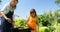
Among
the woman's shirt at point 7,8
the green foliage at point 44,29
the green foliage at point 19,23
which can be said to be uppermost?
the woman's shirt at point 7,8

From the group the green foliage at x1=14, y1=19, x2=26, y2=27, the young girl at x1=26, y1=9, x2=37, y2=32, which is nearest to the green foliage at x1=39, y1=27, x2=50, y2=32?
the young girl at x1=26, y1=9, x2=37, y2=32

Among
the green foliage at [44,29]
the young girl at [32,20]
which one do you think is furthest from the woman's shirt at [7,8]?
the green foliage at [44,29]

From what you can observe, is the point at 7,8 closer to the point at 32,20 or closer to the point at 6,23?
the point at 6,23

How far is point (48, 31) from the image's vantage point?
2676 mm

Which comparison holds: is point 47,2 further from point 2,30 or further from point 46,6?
point 2,30

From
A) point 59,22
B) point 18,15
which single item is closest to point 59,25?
point 59,22

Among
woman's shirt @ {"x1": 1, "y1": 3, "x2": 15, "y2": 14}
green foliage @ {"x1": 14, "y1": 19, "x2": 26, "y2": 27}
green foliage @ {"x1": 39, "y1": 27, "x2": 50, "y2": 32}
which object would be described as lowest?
green foliage @ {"x1": 39, "y1": 27, "x2": 50, "y2": 32}

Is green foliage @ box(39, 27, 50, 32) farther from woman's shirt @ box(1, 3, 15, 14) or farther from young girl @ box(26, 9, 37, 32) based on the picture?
woman's shirt @ box(1, 3, 15, 14)

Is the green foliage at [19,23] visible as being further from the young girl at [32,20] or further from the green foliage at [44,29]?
the green foliage at [44,29]

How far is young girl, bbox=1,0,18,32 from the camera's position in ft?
8.57

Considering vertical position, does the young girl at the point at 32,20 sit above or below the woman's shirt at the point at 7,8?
below

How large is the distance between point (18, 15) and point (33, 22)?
0.23 m

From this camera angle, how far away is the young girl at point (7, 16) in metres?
2.61

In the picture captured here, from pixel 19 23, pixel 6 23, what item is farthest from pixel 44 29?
pixel 6 23
